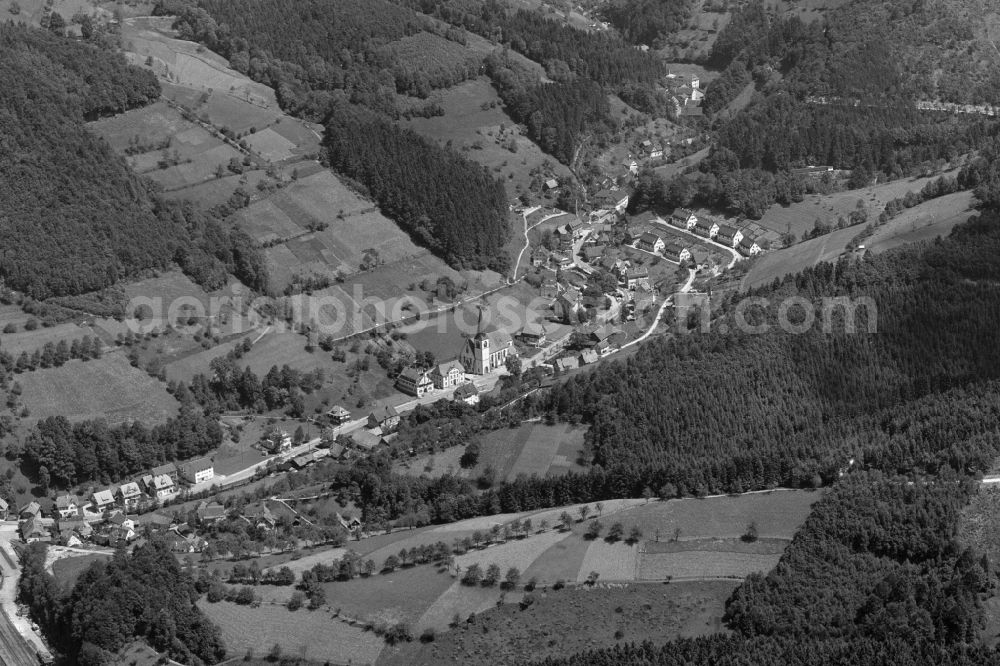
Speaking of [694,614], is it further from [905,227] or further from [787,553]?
[905,227]

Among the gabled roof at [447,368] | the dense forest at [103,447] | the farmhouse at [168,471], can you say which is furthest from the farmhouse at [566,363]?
the farmhouse at [168,471]

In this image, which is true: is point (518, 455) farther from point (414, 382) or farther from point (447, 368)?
point (447, 368)

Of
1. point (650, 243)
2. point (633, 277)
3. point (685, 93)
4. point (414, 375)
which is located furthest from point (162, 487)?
point (685, 93)

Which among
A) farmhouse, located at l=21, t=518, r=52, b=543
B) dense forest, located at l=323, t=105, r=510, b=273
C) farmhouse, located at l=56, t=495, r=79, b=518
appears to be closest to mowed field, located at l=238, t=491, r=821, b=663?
farmhouse, located at l=21, t=518, r=52, b=543

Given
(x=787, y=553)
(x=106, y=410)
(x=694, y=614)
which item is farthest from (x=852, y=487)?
(x=106, y=410)

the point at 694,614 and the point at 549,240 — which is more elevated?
the point at 694,614

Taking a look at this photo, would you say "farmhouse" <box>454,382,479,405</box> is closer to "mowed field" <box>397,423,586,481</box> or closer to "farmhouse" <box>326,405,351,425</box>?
"mowed field" <box>397,423,586,481</box>
